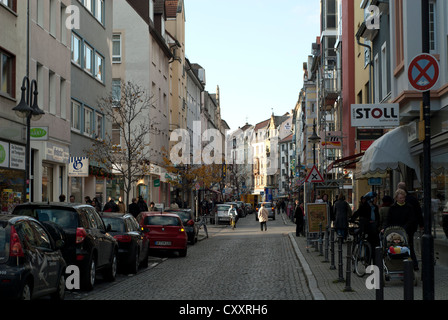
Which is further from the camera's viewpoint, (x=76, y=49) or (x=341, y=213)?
(x=76, y=49)

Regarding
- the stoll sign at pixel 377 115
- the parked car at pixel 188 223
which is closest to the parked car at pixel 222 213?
the parked car at pixel 188 223

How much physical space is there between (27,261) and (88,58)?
91.1 ft

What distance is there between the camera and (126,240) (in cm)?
1809

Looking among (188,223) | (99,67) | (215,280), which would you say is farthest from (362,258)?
(99,67)

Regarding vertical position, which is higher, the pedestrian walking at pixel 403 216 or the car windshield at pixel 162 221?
the pedestrian walking at pixel 403 216

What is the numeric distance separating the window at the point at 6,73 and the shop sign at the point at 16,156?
1808 mm

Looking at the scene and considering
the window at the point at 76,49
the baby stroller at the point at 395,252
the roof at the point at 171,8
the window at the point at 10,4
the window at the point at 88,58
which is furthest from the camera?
the roof at the point at 171,8

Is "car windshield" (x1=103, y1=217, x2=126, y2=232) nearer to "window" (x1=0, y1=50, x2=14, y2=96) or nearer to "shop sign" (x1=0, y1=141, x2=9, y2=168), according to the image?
"shop sign" (x1=0, y1=141, x2=9, y2=168)

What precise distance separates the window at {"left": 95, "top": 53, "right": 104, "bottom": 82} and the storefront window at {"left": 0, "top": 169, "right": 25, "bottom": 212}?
1339 cm

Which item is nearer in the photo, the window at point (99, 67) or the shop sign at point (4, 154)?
the shop sign at point (4, 154)

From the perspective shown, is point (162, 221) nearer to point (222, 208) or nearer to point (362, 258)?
point (362, 258)

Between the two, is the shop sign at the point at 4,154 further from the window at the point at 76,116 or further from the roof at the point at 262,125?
the roof at the point at 262,125

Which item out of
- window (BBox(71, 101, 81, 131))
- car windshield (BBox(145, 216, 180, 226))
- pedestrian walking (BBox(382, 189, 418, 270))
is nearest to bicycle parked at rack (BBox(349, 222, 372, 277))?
pedestrian walking (BBox(382, 189, 418, 270))

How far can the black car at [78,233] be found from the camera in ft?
46.1
